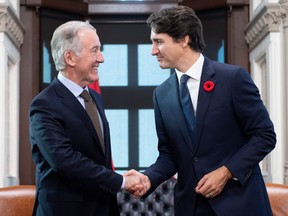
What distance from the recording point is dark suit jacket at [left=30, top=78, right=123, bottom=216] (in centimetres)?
275

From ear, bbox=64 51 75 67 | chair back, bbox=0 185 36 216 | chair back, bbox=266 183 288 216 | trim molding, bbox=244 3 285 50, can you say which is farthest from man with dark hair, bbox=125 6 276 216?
trim molding, bbox=244 3 285 50

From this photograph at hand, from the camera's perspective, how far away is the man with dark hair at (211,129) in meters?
2.71

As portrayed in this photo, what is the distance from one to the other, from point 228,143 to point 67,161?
672mm

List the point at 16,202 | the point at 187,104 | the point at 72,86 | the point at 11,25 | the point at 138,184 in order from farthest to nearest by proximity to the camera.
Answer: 1. the point at 11,25
2. the point at 16,202
3. the point at 138,184
4. the point at 72,86
5. the point at 187,104

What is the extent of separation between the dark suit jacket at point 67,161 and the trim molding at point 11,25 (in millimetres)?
3632

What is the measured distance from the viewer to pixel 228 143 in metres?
2.76

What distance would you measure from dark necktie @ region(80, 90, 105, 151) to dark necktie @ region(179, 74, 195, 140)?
1.29ft

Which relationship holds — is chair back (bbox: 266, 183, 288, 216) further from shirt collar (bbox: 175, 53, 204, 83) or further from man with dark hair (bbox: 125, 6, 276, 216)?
shirt collar (bbox: 175, 53, 204, 83)

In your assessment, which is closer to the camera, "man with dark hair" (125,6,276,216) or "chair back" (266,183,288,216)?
"man with dark hair" (125,6,276,216)

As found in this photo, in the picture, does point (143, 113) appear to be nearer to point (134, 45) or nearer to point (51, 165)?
point (134, 45)

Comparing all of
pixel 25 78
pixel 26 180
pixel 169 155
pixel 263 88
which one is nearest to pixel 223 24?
pixel 263 88

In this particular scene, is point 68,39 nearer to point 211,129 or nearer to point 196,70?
point 196,70

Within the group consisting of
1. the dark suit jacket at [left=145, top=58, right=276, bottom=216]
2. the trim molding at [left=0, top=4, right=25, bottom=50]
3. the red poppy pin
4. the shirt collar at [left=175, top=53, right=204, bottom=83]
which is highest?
the trim molding at [left=0, top=4, right=25, bottom=50]

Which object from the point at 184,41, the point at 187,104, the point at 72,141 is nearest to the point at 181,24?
the point at 184,41
